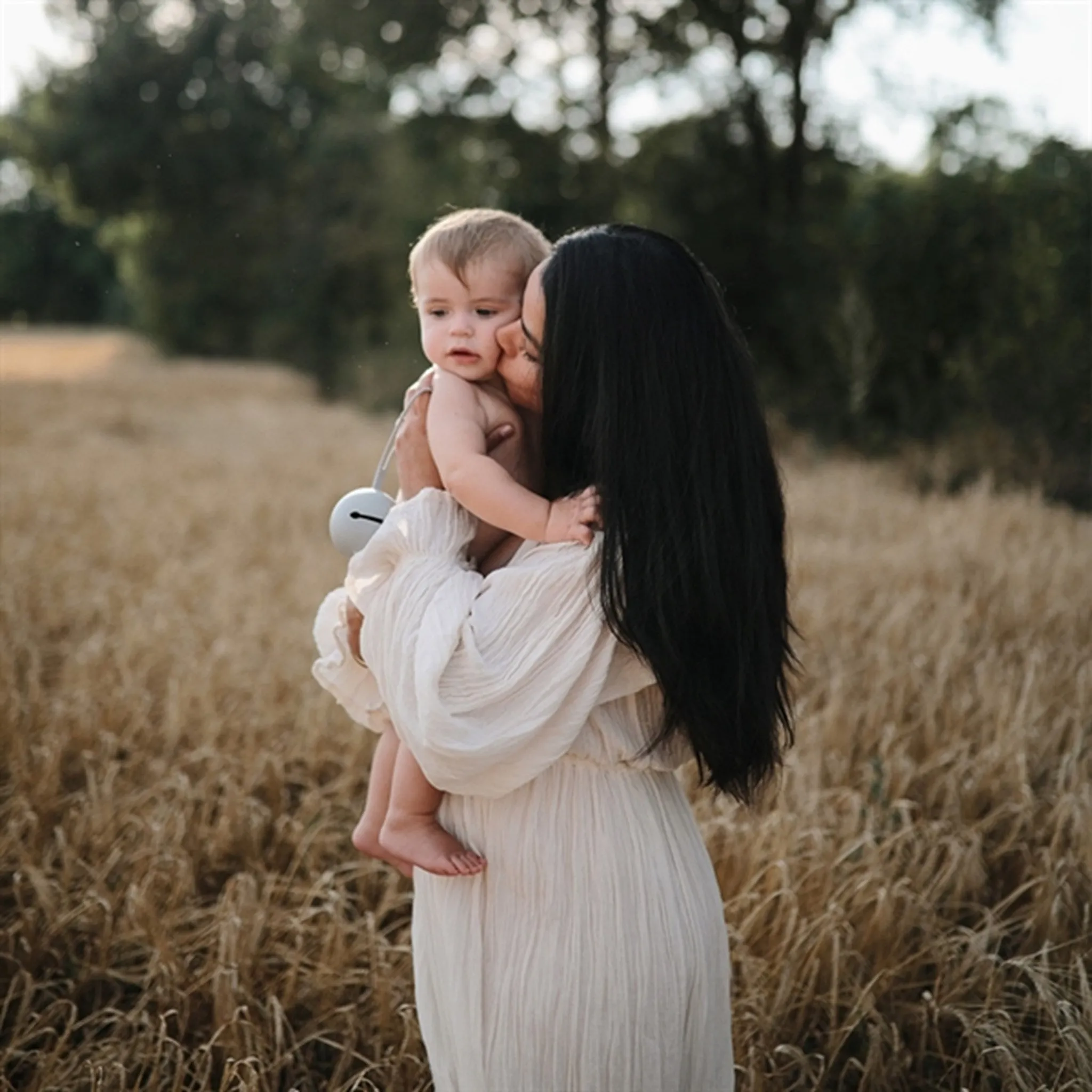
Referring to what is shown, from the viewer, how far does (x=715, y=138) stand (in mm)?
11789

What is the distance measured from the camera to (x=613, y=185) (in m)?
12.7

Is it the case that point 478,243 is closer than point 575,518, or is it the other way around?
point 575,518

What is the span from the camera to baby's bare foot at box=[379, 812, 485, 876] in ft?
5.07

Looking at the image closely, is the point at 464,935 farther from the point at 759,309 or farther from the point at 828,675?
the point at 759,309

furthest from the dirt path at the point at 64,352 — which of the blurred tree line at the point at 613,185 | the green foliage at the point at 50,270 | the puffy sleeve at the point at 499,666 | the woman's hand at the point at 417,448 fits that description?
the puffy sleeve at the point at 499,666

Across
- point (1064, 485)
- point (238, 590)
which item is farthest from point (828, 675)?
point (1064, 485)

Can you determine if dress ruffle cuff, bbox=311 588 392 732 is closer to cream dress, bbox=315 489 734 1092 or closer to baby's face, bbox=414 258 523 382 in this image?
cream dress, bbox=315 489 734 1092

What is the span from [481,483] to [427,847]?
518 millimetres

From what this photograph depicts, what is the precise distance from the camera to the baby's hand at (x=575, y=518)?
145 centimetres

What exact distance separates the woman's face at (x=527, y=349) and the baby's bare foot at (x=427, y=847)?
62cm

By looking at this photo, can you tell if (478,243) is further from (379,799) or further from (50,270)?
(50,270)

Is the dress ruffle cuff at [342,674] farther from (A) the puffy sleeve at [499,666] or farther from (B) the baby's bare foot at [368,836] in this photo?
(A) the puffy sleeve at [499,666]

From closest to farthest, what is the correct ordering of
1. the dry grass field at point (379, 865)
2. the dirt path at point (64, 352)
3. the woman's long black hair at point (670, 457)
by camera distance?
1. the woman's long black hair at point (670, 457)
2. the dry grass field at point (379, 865)
3. the dirt path at point (64, 352)

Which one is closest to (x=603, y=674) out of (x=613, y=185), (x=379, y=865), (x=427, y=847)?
(x=427, y=847)
